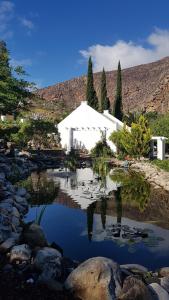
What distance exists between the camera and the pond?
9.63 metres

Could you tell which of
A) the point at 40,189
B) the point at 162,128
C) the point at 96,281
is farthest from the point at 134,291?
the point at 162,128

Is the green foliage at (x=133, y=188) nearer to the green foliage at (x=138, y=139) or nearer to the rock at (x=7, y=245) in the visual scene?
the green foliage at (x=138, y=139)

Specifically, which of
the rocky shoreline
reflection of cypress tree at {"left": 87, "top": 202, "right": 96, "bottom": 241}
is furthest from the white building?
the rocky shoreline

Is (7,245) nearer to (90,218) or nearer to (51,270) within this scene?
(51,270)

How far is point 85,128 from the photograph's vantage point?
4141 centimetres

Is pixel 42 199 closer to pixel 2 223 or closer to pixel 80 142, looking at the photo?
pixel 2 223

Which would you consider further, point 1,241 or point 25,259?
point 1,241

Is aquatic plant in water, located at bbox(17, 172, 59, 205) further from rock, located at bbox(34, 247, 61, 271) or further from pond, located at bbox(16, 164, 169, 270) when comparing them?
rock, located at bbox(34, 247, 61, 271)

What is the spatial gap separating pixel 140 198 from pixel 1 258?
1010cm

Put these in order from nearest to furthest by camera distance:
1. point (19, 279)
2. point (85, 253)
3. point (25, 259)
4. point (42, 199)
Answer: point (19, 279)
point (25, 259)
point (85, 253)
point (42, 199)

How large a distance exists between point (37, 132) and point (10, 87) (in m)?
15.5

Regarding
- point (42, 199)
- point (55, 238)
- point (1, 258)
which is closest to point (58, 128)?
point (42, 199)

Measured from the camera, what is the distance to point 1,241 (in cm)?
827

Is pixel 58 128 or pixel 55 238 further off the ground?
pixel 58 128
